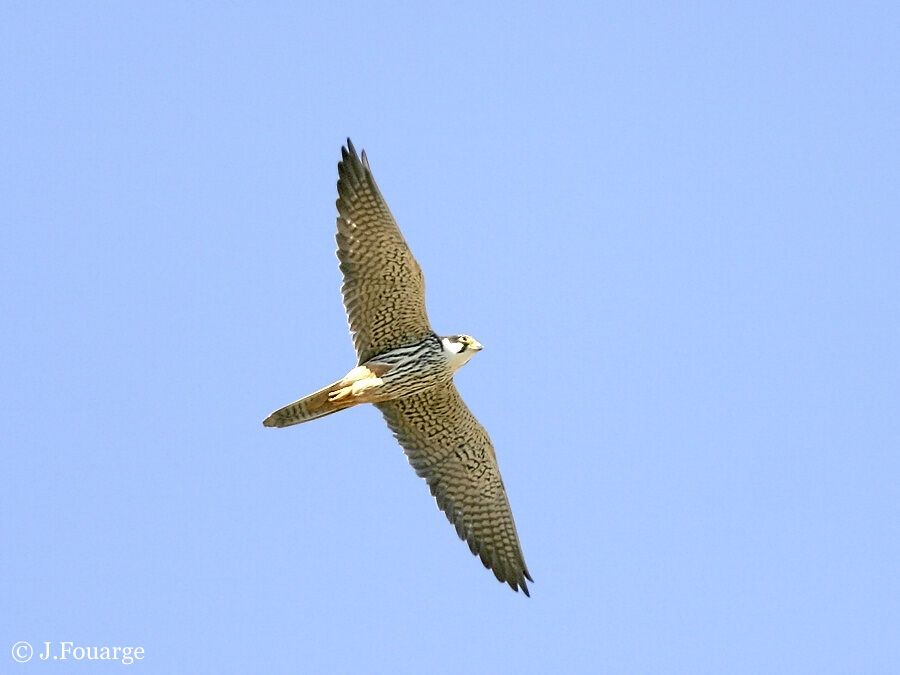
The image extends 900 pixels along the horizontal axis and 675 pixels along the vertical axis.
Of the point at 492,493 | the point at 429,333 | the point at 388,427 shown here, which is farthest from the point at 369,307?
the point at 492,493

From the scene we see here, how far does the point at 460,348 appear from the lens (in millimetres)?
12109

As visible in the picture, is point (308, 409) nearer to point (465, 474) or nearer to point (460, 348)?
point (460, 348)

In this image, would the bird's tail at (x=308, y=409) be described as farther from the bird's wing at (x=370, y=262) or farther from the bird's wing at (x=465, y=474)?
the bird's wing at (x=465, y=474)

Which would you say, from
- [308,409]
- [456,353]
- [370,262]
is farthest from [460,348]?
[308,409]

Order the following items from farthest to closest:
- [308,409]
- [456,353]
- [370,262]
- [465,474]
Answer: [465,474]
[456,353]
[370,262]
[308,409]

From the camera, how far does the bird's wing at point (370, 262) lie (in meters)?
11.9

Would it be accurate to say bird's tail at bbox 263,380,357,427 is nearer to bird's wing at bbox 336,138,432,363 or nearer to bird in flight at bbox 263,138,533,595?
bird in flight at bbox 263,138,533,595

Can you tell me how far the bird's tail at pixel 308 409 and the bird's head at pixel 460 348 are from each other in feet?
3.39

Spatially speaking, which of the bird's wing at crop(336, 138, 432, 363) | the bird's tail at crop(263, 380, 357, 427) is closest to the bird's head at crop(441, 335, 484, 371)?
the bird's wing at crop(336, 138, 432, 363)

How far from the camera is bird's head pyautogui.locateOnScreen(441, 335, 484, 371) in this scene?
12117 millimetres

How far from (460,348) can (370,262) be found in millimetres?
1176

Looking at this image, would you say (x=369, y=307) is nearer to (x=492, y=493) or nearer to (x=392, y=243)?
(x=392, y=243)

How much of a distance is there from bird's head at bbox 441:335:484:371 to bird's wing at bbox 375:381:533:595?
2.35ft

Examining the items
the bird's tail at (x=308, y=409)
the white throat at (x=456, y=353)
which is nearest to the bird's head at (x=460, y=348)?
the white throat at (x=456, y=353)
